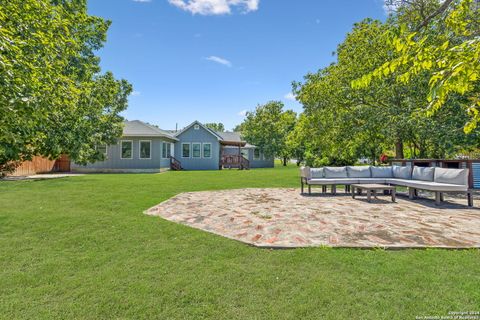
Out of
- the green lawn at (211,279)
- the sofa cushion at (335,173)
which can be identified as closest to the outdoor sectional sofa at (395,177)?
the sofa cushion at (335,173)

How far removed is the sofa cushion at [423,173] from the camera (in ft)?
27.0

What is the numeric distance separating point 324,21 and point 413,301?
1395 centimetres

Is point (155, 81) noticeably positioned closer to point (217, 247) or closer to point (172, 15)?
point (172, 15)

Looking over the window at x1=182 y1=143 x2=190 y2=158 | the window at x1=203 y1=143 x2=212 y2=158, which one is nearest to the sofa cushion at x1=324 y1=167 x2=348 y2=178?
the window at x1=203 y1=143 x2=212 y2=158

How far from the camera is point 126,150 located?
71.4 feet

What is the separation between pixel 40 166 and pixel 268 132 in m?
23.4

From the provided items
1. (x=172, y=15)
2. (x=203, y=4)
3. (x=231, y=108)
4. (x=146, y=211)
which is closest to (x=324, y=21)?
(x=203, y=4)

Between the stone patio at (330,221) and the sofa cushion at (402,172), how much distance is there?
1.14m

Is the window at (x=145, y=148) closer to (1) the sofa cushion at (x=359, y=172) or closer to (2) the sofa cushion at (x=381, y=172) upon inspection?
(1) the sofa cushion at (x=359, y=172)

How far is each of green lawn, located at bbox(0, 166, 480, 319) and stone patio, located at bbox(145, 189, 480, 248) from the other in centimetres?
43

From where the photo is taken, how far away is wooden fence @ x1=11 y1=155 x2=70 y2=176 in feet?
57.0

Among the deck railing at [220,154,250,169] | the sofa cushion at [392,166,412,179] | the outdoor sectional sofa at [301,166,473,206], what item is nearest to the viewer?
the outdoor sectional sofa at [301,166,473,206]

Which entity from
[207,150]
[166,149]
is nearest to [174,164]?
[166,149]

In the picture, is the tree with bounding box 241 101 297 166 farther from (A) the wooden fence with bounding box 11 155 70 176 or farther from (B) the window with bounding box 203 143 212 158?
(A) the wooden fence with bounding box 11 155 70 176
